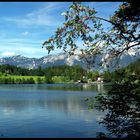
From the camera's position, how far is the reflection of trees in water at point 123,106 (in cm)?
1100

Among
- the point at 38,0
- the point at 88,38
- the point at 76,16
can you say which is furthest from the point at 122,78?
the point at 38,0

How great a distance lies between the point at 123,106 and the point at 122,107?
48 mm

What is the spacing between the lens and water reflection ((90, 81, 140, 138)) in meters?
11.0

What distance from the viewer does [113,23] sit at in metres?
10.8

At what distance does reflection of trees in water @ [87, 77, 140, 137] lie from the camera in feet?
36.1

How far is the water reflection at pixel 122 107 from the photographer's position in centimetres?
1100

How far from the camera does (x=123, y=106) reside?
1109 cm

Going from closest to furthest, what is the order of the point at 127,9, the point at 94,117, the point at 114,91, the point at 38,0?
the point at 38,0 → the point at 127,9 → the point at 114,91 → the point at 94,117

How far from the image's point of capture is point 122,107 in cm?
1110

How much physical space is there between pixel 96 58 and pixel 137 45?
1.39 m

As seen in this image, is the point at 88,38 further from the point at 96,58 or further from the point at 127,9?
the point at 127,9

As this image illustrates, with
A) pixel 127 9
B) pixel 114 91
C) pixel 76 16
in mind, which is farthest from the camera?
pixel 114 91

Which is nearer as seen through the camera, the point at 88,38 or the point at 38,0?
the point at 38,0

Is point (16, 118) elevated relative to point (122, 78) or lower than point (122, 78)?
lower
